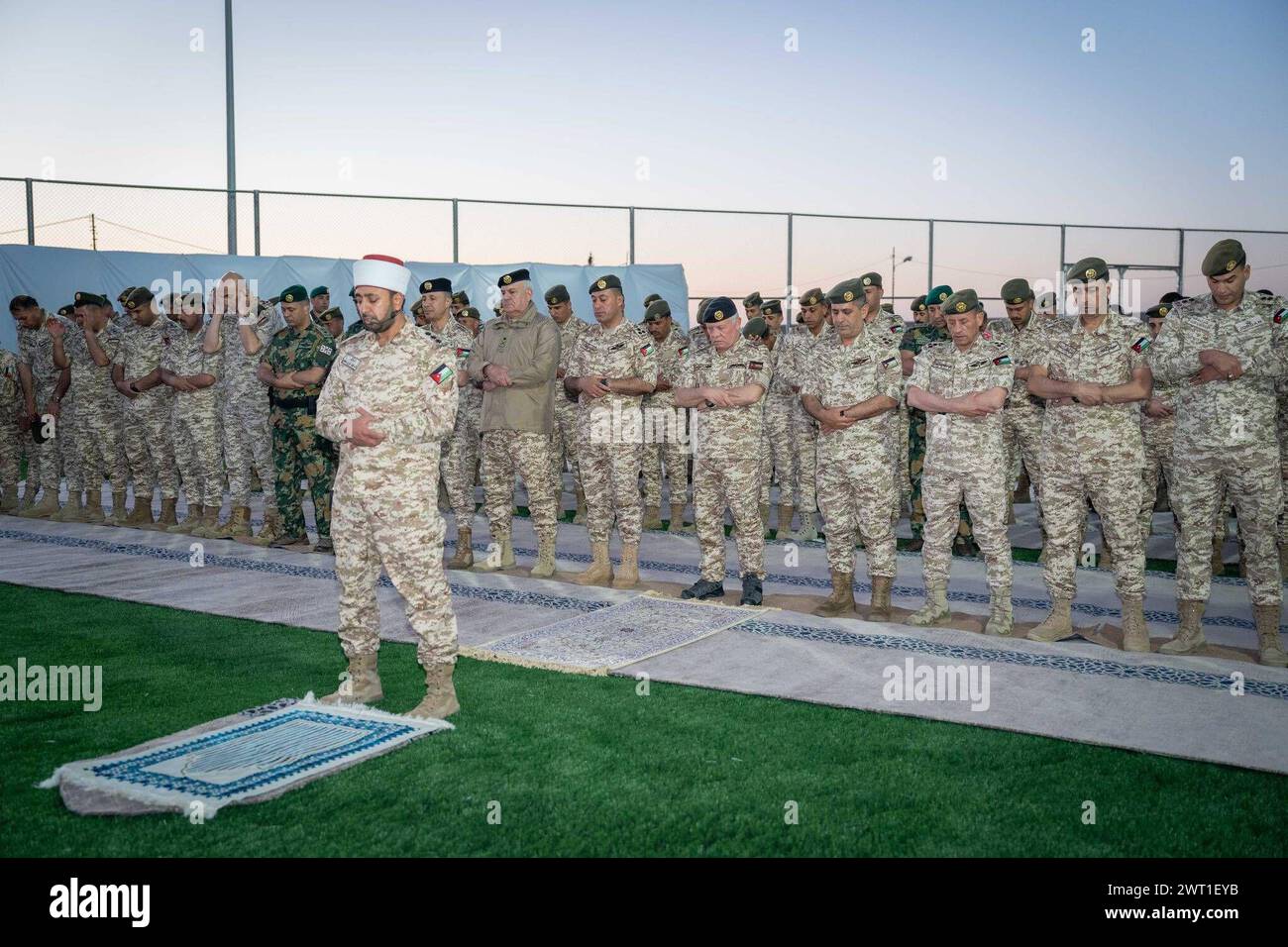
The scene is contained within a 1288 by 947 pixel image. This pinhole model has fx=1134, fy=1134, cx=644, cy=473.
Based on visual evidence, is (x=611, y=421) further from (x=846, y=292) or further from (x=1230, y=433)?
(x=1230, y=433)

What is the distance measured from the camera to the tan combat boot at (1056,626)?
6273 mm

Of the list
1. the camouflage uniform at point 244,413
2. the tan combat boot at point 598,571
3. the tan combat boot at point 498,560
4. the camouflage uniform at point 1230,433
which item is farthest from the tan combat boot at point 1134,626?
the camouflage uniform at point 244,413

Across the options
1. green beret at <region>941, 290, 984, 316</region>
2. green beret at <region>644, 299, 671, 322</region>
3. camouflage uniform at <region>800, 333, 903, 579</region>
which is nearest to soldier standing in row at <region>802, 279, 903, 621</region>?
camouflage uniform at <region>800, 333, 903, 579</region>

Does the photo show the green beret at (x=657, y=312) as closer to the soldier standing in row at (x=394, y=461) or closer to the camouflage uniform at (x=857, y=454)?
the camouflage uniform at (x=857, y=454)

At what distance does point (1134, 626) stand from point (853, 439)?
6.13 ft

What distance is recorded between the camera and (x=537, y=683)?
545 cm

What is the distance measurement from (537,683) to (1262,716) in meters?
3.20

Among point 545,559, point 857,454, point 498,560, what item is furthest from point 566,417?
point 857,454

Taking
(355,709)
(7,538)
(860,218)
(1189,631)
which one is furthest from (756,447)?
(860,218)

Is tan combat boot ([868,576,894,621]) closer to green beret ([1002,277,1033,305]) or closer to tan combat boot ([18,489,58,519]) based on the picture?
green beret ([1002,277,1033,305])

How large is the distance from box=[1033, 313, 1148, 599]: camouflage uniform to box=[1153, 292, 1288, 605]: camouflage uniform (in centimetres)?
16

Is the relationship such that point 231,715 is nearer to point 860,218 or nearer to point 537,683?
point 537,683

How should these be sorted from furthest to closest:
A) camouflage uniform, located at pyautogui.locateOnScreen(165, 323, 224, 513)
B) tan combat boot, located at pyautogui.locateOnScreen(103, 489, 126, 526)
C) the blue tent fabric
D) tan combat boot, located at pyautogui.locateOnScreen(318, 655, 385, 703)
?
1. the blue tent fabric
2. tan combat boot, located at pyautogui.locateOnScreen(103, 489, 126, 526)
3. camouflage uniform, located at pyautogui.locateOnScreen(165, 323, 224, 513)
4. tan combat boot, located at pyautogui.locateOnScreen(318, 655, 385, 703)

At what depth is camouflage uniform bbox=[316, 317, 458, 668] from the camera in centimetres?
481
